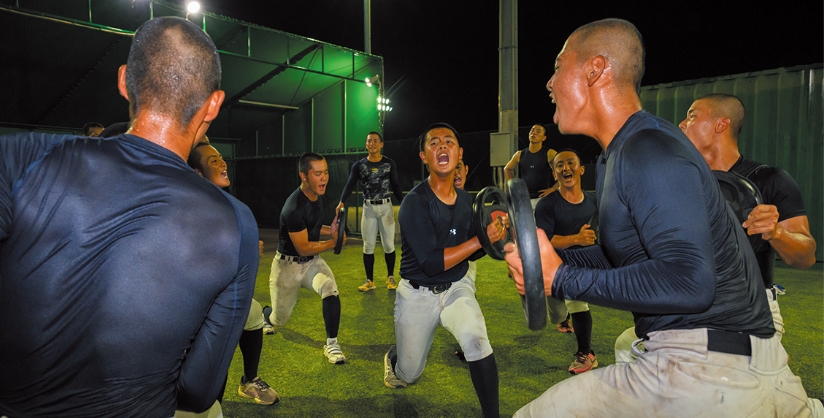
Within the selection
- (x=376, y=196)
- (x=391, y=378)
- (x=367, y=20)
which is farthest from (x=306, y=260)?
(x=367, y=20)

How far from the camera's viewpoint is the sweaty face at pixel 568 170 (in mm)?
4721

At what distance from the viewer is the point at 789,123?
28.9ft

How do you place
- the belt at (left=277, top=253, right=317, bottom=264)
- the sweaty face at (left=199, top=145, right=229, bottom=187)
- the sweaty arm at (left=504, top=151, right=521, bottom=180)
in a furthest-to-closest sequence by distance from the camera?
the sweaty arm at (left=504, top=151, right=521, bottom=180) < the belt at (left=277, top=253, right=317, bottom=264) < the sweaty face at (left=199, top=145, right=229, bottom=187)

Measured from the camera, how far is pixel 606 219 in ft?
5.53

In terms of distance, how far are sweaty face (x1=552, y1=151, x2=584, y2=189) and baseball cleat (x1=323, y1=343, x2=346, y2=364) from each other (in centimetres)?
280

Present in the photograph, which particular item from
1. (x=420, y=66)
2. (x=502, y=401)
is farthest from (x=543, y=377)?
(x=420, y=66)

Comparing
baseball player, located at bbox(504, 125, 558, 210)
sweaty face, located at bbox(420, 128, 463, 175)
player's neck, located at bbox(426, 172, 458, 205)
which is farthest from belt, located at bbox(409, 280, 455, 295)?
baseball player, located at bbox(504, 125, 558, 210)

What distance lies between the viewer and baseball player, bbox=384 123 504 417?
299cm

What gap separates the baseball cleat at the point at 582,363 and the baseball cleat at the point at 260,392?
254cm

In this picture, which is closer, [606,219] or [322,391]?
[606,219]

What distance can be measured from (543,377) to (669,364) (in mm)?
2666

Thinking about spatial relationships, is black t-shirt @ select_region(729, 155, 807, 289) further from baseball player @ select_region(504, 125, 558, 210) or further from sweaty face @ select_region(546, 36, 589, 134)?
baseball player @ select_region(504, 125, 558, 210)

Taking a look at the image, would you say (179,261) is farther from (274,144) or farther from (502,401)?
(274,144)

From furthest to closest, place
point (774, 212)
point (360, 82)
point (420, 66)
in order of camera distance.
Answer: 1. point (420, 66)
2. point (360, 82)
3. point (774, 212)
